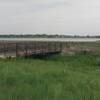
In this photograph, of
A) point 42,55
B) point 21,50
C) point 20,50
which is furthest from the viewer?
point 42,55

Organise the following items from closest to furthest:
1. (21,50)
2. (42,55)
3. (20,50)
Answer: (21,50)
(20,50)
(42,55)

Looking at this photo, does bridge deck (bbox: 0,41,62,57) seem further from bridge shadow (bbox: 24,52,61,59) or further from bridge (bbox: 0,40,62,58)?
bridge shadow (bbox: 24,52,61,59)

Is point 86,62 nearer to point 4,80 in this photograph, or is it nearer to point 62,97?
point 4,80

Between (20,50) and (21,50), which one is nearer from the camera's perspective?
(21,50)

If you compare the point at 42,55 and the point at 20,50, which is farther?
the point at 42,55

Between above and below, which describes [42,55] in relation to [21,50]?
below

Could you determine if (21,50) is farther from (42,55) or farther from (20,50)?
(42,55)

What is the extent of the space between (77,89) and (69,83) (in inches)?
66.6

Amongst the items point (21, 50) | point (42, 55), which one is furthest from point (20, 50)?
point (42, 55)

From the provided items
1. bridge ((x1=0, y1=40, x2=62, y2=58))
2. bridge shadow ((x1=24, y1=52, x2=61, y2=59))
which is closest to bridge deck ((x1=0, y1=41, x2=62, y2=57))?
bridge ((x1=0, y1=40, x2=62, y2=58))

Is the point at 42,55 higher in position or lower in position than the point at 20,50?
lower

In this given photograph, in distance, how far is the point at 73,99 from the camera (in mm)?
9492

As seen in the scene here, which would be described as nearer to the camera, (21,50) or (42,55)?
(21,50)

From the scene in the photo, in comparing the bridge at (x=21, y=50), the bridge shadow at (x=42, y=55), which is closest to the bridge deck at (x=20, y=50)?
the bridge at (x=21, y=50)
